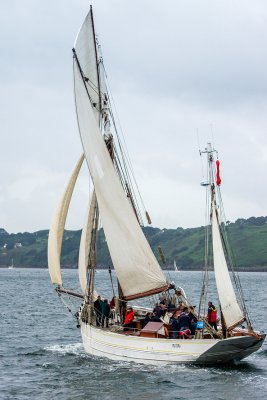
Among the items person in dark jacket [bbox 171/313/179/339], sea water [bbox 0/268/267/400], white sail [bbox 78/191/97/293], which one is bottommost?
sea water [bbox 0/268/267/400]

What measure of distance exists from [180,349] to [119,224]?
24.9ft

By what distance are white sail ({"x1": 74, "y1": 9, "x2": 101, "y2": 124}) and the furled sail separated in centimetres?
419

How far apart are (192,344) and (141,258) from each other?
6.13 metres

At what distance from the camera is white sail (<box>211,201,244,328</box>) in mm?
37250

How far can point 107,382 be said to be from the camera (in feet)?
114

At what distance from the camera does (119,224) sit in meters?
40.5

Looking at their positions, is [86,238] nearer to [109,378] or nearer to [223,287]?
[223,287]

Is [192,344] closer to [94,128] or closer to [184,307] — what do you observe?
[184,307]

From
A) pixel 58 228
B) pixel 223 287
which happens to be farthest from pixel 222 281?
pixel 58 228

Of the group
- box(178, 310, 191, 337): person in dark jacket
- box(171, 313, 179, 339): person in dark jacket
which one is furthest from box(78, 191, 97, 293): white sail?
box(178, 310, 191, 337): person in dark jacket

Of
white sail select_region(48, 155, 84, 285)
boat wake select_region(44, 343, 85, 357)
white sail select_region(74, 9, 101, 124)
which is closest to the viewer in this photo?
white sail select_region(74, 9, 101, 124)

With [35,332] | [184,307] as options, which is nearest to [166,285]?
[184,307]

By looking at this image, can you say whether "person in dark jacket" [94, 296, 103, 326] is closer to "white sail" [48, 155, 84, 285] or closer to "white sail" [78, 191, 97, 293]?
"white sail" [78, 191, 97, 293]

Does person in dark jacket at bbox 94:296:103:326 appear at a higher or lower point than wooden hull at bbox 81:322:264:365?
higher
